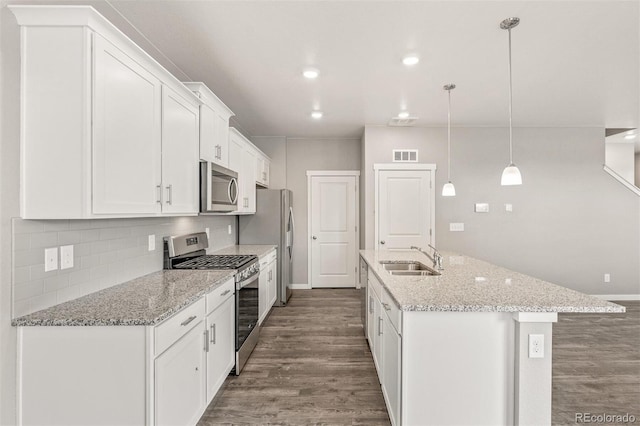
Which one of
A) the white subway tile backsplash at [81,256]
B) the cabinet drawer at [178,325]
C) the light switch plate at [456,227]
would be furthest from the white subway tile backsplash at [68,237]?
the light switch plate at [456,227]

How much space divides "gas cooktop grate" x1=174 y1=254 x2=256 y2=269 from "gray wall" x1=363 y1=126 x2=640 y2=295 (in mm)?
2490

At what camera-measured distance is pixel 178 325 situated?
70.2 inches

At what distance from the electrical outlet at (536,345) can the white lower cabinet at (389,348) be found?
2.18 feet

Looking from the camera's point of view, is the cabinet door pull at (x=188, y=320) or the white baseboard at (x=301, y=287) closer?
the cabinet door pull at (x=188, y=320)

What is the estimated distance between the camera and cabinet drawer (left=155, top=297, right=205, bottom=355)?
161cm

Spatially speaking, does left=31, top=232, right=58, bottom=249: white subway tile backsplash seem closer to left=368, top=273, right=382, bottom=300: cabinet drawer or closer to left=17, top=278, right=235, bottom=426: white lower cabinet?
left=17, top=278, right=235, bottom=426: white lower cabinet

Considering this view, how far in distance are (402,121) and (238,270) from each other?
3273 mm

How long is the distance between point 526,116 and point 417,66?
2.57 metres

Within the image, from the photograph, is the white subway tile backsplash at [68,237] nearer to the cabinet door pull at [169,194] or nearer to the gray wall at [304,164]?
the cabinet door pull at [169,194]

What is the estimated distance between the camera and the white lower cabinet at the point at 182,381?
1.62 metres

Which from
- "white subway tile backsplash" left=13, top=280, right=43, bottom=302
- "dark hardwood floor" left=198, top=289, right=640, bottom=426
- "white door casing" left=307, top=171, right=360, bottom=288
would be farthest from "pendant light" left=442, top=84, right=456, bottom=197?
"white subway tile backsplash" left=13, top=280, right=43, bottom=302

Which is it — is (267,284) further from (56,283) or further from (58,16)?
(58,16)

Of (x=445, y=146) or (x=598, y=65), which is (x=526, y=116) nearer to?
(x=445, y=146)

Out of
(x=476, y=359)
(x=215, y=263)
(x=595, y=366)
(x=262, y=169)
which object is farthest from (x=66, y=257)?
(x=595, y=366)
